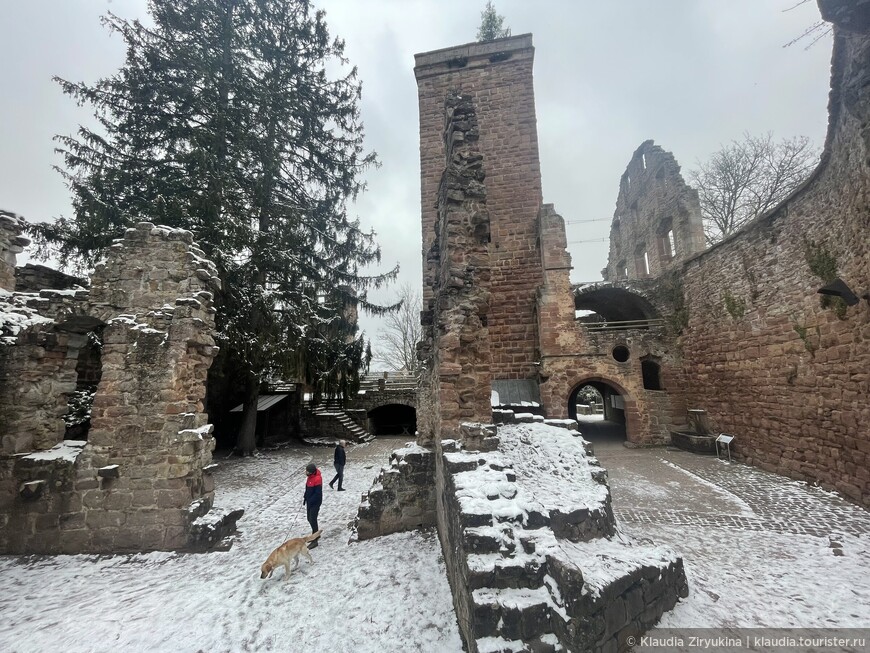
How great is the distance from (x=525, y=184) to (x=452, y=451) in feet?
30.0

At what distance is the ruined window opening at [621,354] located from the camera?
41.7ft

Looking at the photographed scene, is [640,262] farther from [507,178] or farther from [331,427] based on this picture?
[331,427]

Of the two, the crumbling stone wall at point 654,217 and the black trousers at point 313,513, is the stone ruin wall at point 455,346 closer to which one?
the black trousers at point 313,513

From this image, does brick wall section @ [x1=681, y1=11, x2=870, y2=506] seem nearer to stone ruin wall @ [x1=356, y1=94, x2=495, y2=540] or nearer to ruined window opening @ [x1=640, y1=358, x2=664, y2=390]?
ruined window opening @ [x1=640, y1=358, x2=664, y2=390]

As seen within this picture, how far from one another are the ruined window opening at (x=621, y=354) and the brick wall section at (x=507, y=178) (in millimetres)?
3708

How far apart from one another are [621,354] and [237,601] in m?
13.0

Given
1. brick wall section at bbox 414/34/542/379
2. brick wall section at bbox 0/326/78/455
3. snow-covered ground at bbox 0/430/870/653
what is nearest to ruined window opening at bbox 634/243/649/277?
brick wall section at bbox 414/34/542/379

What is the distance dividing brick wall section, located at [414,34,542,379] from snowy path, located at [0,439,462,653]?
6907 mm

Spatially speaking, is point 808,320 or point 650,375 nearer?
point 808,320

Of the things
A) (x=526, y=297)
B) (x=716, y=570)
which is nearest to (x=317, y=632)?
(x=716, y=570)

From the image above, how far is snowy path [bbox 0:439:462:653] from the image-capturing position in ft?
10.6

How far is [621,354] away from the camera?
13.0 metres

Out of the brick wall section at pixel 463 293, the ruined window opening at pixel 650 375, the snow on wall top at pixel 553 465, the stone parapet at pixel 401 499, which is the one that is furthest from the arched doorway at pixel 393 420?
the brick wall section at pixel 463 293

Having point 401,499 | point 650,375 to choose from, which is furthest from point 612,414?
point 401,499
